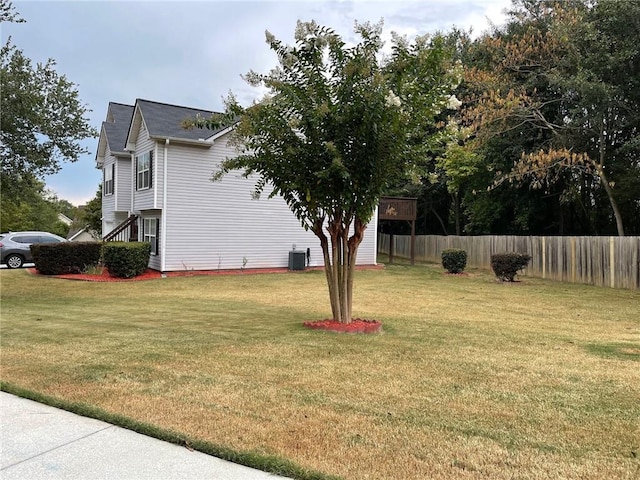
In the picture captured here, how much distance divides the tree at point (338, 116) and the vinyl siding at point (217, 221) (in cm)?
1074

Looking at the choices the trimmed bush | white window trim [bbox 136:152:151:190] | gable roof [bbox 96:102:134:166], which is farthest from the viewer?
gable roof [bbox 96:102:134:166]

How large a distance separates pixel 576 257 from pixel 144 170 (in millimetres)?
15969

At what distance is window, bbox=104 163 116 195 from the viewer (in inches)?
912

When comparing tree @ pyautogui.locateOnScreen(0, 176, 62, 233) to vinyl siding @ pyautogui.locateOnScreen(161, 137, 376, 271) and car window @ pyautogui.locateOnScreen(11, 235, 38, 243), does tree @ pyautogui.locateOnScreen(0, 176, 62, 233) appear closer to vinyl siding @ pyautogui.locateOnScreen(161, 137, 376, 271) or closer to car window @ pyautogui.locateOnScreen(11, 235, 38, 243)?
car window @ pyautogui.locateOnScreen(11, 235, 38, 243)

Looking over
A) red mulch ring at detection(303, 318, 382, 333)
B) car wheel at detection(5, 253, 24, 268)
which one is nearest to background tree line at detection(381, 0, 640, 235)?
red mulch ring at detection(303, 318, 382, 333)

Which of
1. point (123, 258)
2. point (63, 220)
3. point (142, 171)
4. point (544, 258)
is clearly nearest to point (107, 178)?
point (142, 171)

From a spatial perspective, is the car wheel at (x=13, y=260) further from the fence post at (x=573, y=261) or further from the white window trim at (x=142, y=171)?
the fence post at (x=573, y=261)

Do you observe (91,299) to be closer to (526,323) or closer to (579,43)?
(526,323)

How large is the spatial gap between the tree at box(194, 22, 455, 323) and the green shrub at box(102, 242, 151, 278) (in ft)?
32.4

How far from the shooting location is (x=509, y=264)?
1614 cm

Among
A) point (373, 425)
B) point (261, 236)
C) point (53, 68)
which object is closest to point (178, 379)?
point (373, 425)

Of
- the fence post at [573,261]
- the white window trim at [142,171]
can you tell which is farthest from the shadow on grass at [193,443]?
the fence post at [573,261]

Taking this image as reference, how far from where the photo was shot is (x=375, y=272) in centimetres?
1923

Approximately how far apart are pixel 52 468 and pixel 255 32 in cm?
914
